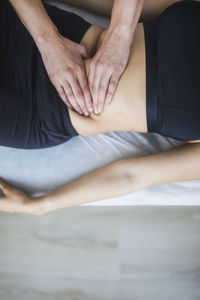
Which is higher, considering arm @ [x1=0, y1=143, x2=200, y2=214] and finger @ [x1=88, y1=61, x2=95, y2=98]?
finger @ [x1=88, y1=61, x2=95, y2=98]

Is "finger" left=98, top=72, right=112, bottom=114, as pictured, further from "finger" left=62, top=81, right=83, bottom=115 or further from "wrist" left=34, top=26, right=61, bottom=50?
"wrist" left=34, top=26, right=61, bottom=50

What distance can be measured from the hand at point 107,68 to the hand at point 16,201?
42cm

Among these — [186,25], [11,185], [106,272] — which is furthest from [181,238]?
[186,25]

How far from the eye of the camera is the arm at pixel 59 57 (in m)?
0.78

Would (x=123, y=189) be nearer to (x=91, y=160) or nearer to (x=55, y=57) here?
(x=91, y=160)

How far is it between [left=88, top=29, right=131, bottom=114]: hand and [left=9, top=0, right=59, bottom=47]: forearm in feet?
0.55

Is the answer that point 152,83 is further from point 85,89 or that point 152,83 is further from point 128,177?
point 128,177

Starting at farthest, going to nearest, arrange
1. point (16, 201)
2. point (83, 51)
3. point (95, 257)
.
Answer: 1. point (95, 257)
2. point (16, 201)
3. point (83, 51)

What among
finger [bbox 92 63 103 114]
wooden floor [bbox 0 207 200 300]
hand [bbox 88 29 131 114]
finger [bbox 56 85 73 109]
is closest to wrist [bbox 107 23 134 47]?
hand [bbox 88 29 131 114]

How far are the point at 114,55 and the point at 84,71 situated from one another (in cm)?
10

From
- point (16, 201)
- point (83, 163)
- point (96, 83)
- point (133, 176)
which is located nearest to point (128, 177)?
point (133, 176)

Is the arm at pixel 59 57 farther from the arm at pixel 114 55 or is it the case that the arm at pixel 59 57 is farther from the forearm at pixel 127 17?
the forearm at pixel 127 17

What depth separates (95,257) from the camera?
126cm

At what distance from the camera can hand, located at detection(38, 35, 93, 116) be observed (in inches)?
30.7
